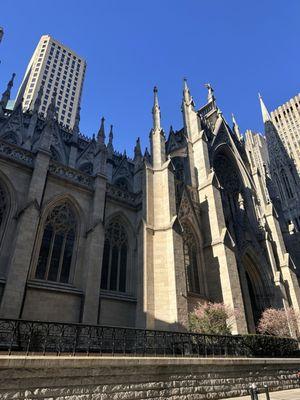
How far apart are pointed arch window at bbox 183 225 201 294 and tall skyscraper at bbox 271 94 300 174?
50.2 meters

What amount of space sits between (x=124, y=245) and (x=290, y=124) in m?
66.2

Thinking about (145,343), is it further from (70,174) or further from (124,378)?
(70,174)

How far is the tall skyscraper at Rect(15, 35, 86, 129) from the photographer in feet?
258

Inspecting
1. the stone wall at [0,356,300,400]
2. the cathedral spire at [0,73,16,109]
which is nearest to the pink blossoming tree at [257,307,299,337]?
the stone wall at [0,356,300,400]

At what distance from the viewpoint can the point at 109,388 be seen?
687 centimetres

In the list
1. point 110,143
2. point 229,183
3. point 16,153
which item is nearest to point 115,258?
point 16,153

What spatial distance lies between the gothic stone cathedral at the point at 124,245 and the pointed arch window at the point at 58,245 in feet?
0.19

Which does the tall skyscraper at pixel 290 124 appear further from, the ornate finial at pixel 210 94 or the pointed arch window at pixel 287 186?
the ornate finial at pixel 210 94

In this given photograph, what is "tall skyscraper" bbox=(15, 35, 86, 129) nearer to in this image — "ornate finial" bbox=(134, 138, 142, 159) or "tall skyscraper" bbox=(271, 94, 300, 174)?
"ornate finial" bbox=(134, 138, 142, 159)

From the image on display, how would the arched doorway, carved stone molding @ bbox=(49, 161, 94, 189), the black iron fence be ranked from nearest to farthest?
the black iron fence
carved stone molding @ bbox=(49, 161, 94, 189)
the arched doorway

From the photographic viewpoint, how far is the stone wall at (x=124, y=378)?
582 centimetres

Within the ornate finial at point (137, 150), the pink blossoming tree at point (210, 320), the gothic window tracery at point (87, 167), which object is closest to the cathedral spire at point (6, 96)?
→ the gothic window tracery at point (87, 167)

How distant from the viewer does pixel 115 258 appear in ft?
62.1

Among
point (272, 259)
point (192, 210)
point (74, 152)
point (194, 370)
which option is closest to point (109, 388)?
point (194, 370)
